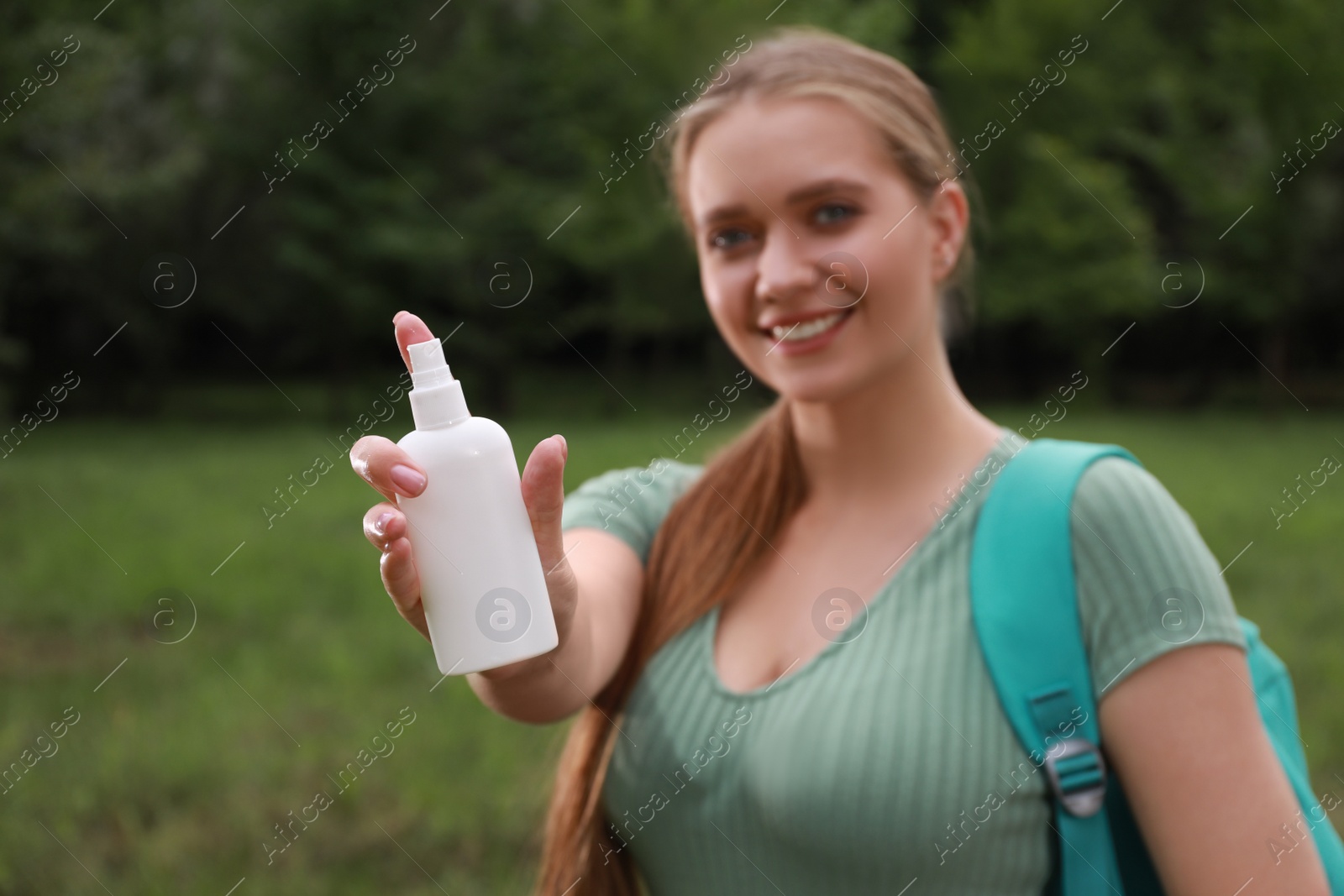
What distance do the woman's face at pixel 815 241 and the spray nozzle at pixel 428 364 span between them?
60cm

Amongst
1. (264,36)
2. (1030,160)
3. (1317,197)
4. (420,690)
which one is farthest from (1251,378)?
(420,690)

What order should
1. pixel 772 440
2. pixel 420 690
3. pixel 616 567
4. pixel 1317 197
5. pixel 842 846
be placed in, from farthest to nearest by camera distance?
pixel 1317 197 → pixel 420 690 → pixel 772 440 → pixel 616 567 → pixel 842 846

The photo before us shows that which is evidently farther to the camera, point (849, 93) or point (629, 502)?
point (629, 502)

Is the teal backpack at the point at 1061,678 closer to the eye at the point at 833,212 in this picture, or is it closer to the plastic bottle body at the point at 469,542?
the eye at the point at 833,212

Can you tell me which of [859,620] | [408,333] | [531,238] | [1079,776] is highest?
[531,238]

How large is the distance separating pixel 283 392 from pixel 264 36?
6.90 metres

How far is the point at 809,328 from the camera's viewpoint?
1.67m

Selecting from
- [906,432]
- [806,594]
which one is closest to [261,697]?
[806,594]

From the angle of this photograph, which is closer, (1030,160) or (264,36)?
(264,36)

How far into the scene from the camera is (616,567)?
1795 mm

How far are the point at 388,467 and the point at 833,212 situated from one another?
79cm

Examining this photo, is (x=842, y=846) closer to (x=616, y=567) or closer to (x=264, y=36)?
(x=616, y=567)

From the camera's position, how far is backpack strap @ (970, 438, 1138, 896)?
142cm

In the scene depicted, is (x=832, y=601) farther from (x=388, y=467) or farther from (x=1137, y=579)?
(x=388, y=467)
